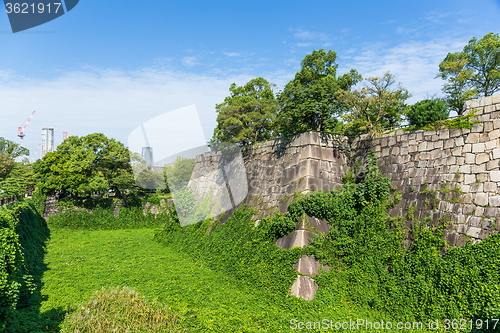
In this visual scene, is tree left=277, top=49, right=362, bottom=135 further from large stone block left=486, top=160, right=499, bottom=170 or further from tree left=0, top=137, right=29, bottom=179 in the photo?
tree left=0, top=137, right=29, bottom=179

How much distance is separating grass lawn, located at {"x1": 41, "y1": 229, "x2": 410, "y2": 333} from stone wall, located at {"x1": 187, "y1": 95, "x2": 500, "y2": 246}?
2854 mm

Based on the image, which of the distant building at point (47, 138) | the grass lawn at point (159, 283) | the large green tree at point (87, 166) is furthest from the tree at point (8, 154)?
the distant building at point (47, 138)

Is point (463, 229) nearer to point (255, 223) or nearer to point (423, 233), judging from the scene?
point (423, 233)

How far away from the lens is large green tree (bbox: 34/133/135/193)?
23.5m

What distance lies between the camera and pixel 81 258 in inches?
526

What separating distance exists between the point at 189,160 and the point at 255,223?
879 inches

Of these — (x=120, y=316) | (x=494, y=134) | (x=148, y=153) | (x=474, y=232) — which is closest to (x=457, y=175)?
(x=494, y=134)

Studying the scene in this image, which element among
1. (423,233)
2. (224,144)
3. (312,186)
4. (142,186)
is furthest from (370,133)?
(142,186)

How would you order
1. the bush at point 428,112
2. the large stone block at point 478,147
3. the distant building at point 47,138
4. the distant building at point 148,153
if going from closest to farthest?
the large stone block at point 478,147
the bush at point 428,112
the distant building at point 148,153
the distant building at point 47,138

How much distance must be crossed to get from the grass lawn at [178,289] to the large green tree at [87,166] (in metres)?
9.29

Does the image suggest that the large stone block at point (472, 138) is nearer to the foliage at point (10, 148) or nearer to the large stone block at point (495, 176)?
the large stone block at point (495, 176)

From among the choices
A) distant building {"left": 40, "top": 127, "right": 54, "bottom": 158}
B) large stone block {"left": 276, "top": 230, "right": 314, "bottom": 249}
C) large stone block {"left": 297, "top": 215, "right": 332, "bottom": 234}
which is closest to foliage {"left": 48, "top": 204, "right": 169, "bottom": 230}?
large stone block {"left": 276, "top": 230, "right": 314, "bottom": 249}

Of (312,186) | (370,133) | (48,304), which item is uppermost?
(370,133)

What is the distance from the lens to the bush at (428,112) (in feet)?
25.7
